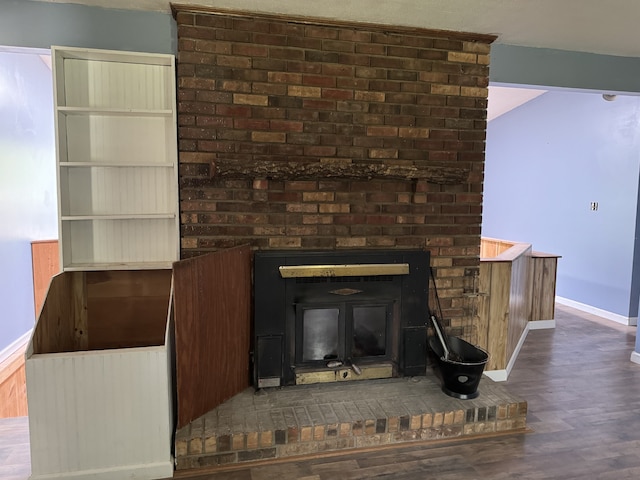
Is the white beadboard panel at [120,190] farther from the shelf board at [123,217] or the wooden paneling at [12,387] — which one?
the wooden paneling at [12,387]

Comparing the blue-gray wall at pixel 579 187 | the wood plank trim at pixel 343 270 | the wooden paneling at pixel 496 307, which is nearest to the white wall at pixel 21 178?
the wood plank trim at pixel 343 270

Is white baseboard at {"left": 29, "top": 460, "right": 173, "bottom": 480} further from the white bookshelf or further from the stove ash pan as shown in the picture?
the white bookshelf

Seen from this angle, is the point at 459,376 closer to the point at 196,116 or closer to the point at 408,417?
the point at 408,417

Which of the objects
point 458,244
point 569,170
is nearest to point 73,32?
point 458,244

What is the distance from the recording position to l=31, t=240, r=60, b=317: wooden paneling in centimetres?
426

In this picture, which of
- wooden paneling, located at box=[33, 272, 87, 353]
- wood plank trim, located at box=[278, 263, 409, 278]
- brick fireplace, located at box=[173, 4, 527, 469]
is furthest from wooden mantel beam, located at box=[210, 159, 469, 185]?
wooden paneling, located at box=[33, 272, 87, 353]

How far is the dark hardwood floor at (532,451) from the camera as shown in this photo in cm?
203

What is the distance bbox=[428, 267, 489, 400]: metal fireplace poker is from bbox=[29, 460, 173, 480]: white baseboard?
1.53 metres

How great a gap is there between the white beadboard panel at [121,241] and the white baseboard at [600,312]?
472cm

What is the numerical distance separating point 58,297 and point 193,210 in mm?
842

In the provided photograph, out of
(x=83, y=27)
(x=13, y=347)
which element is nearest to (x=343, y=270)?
Answer: (x=83, y=27)

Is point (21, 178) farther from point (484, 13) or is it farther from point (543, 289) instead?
point (543, 289)

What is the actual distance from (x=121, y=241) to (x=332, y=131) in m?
1.43

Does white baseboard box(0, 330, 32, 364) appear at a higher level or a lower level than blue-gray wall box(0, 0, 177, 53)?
lower
